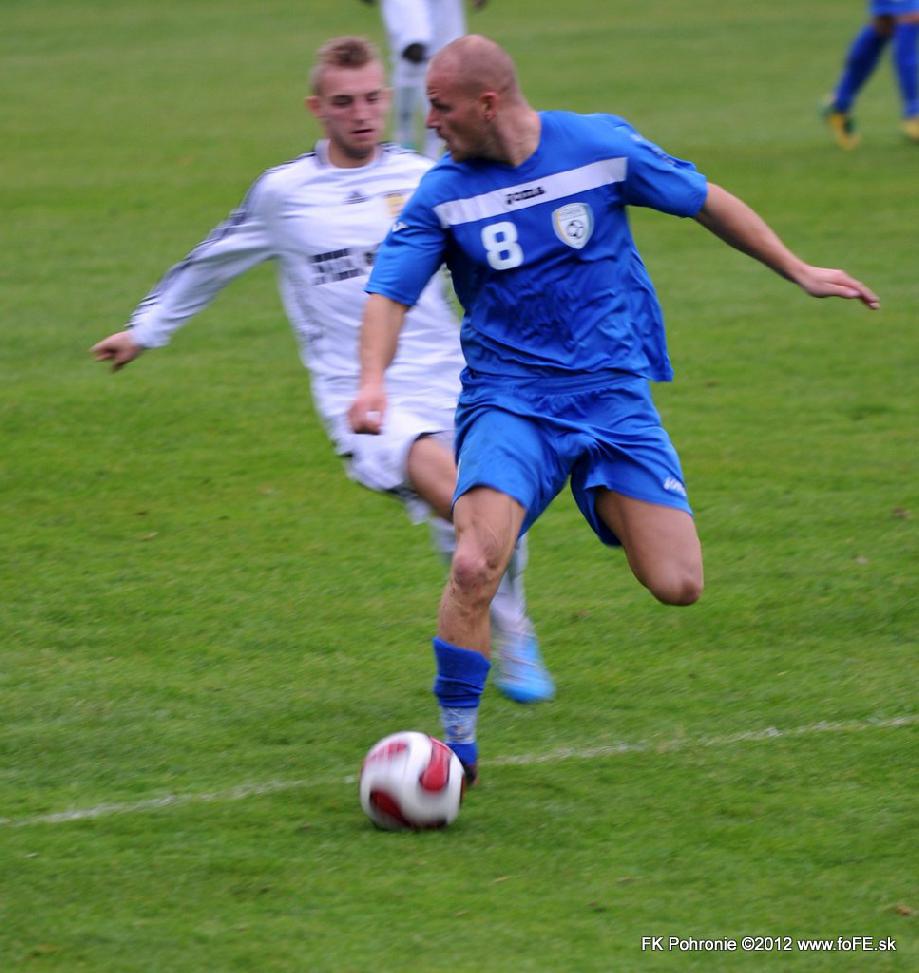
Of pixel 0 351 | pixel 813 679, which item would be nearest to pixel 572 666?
pixel 813 679

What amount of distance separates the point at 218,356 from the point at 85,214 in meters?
3.91

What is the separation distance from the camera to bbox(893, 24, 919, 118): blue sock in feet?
50.7

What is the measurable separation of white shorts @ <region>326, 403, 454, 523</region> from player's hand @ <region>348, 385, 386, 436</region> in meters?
1.01

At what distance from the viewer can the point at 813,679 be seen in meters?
5.86

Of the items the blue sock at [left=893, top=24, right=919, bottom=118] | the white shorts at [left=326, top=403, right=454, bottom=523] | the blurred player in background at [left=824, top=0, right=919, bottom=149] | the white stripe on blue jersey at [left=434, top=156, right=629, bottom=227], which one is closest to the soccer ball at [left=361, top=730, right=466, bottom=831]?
the white shorts at [left=326, top=403, right=454, bottom=523]

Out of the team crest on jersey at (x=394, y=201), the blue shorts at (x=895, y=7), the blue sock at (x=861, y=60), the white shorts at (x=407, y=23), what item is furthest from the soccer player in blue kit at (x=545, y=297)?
the blue shorts at (x=895, y=7)

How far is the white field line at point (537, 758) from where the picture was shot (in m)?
4.89

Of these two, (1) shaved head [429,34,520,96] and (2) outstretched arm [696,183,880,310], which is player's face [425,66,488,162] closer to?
(1) shaved head [429,34,520,96]

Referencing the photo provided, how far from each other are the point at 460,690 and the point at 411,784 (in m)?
0.36

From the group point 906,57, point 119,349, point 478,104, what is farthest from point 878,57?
point 478,104

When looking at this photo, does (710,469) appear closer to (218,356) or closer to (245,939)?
(218,356)

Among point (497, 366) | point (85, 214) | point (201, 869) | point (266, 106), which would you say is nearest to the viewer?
point (201, 869)

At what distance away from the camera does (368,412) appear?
4.77 metres

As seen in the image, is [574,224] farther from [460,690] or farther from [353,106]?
[460,690]
